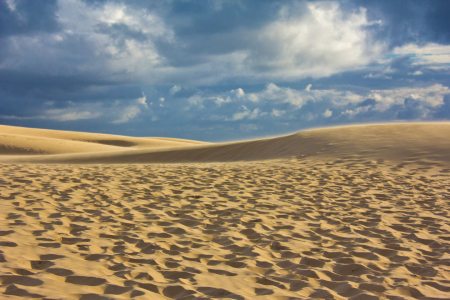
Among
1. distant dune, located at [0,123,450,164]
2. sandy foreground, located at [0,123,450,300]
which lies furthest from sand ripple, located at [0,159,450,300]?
distant dune, located at [0,123,450,164]

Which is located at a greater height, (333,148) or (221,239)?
(333,148)

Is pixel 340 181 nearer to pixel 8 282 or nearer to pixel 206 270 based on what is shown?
pixel 206 270

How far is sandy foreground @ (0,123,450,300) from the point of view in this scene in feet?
10.4

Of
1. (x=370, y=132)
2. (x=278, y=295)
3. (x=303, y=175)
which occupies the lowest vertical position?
(x=278, y=295)

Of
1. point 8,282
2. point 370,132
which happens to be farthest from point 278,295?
point 370,132

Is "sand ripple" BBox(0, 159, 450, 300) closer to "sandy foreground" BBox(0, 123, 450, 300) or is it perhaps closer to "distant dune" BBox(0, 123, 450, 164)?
"sandy foreground" BBox(0, 123, 450, 300)

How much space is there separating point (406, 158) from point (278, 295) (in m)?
10.7

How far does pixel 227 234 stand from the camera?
467 centimetres

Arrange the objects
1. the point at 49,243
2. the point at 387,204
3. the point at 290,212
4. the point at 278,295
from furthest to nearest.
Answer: the point at 387,204, the point at 290,212, the point at 49,243, the point at 278,295

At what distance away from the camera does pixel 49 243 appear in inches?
159

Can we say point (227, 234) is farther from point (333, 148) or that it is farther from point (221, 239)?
point (333, 148)

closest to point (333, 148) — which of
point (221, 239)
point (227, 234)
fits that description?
point (227, 234)

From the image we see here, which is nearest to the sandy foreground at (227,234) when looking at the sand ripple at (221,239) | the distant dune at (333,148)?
the sand ripple at (221,239)

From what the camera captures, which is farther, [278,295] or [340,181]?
[340,181]
